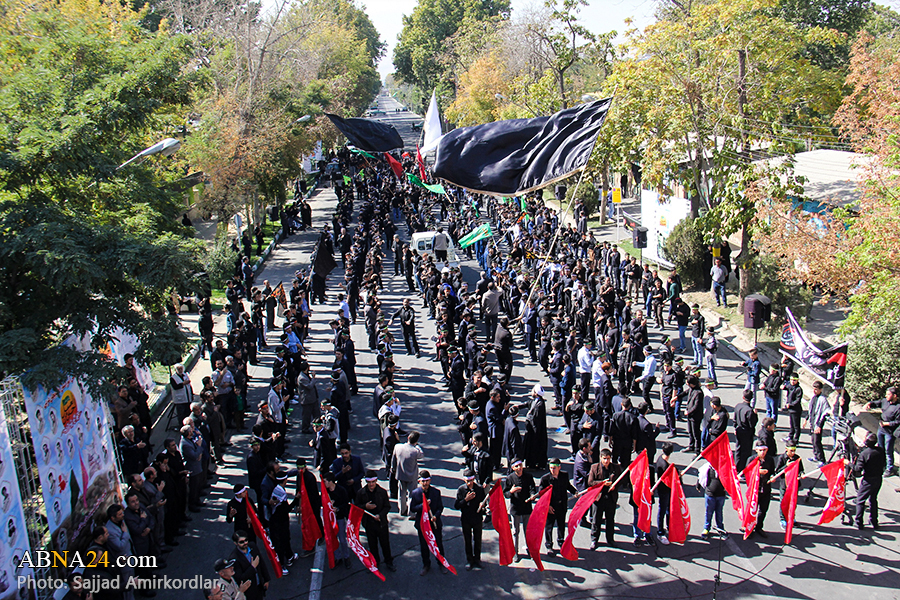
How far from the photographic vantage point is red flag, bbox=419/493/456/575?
851cm

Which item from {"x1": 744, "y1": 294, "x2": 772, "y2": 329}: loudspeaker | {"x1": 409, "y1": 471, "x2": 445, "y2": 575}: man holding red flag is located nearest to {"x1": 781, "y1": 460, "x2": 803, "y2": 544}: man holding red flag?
{"x1": 409, "y1": 471, "x2": 445, "y2": 575}: man holding red flag

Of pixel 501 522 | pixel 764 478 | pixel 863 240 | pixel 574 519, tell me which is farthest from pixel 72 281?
pixel 863 240

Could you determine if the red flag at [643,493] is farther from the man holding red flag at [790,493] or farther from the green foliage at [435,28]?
the green foliage at [435,28]

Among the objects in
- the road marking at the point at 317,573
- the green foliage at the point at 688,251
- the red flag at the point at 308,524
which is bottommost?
the road marking at the point at 317,573

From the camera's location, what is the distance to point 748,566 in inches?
342

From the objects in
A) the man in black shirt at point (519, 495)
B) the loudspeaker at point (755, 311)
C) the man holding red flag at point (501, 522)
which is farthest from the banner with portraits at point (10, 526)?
the loudspeaker at point (755, 311)

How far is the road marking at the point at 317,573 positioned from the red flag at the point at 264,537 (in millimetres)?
442

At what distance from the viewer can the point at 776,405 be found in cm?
1231

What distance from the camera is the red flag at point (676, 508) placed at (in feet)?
29.3

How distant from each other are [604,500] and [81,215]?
26.5ft

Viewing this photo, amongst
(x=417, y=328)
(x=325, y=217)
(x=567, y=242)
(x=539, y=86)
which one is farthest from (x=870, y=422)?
(x=325, y=217)

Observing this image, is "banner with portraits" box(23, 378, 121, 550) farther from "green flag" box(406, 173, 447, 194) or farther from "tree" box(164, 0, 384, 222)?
"green flag" box(406, 173, 447, 194)

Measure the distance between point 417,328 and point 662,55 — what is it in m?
10.6

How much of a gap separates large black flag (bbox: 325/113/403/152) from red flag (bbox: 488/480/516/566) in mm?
16393
